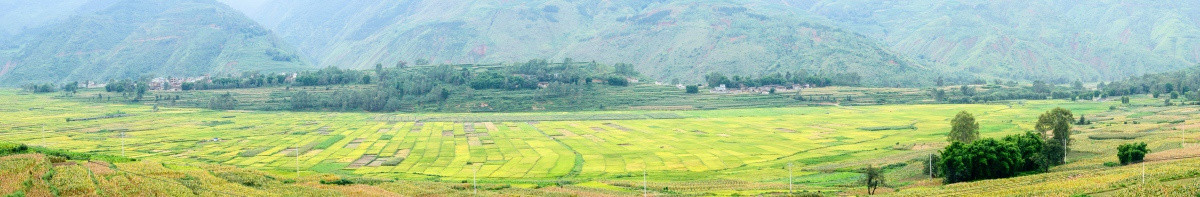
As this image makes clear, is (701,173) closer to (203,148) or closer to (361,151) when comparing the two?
(361,151)

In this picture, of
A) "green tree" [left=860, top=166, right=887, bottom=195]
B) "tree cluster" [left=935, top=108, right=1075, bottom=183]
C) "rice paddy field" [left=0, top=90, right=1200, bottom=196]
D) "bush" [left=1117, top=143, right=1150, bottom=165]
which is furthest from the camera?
"bush" [left=1117, top=143, right=1150, bottom=165]

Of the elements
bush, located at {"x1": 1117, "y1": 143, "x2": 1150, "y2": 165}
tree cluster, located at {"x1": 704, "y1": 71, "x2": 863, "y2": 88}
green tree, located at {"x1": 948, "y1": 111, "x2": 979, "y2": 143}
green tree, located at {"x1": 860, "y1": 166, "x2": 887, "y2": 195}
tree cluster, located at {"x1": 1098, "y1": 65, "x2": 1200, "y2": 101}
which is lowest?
green tree, located at {"x1": 860, "y1": 166, "x2": 887, "y2": 195}

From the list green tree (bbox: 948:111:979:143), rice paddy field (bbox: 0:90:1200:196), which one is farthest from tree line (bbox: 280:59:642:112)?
green tree (bbox: 948:111:979:143)

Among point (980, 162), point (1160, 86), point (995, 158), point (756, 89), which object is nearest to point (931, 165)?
point (980, 162)

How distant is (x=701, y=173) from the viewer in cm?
6975

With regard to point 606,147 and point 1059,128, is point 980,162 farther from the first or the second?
point 606,147

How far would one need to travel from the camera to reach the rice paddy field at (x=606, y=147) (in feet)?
176

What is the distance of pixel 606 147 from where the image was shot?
91.0 metres

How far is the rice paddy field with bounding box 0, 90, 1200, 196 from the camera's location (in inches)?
2116

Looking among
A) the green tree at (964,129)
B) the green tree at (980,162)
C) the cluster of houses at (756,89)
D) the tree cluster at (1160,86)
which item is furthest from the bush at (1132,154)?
the cluster of houses at (756,89)

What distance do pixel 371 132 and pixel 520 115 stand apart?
114ft

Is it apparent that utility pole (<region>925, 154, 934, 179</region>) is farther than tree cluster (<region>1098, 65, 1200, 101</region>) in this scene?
No

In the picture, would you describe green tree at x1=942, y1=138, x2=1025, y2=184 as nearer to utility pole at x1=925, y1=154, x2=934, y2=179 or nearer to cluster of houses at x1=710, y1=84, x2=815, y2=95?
utility pole at x1=925, y1=154, x2=934, y2=179

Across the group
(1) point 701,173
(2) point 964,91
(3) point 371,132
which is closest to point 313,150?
(3) point 371,132
